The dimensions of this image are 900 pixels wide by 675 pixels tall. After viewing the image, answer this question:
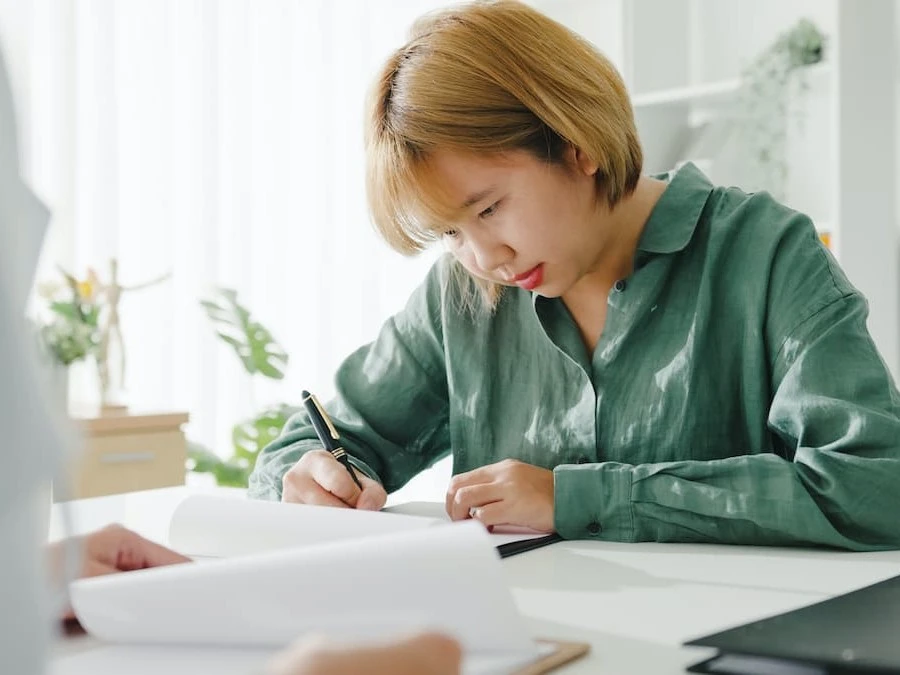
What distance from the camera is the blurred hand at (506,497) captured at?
1.12 m

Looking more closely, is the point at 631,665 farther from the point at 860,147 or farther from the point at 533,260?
the point at 860,147

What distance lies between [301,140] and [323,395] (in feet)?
2.98

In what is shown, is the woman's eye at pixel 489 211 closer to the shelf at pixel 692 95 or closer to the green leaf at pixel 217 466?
the shelf at pixel 692 95

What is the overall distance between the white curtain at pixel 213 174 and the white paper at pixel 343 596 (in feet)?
8.14

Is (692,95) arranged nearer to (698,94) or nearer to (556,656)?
(698,94)

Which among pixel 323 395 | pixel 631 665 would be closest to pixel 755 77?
pixel 323 395

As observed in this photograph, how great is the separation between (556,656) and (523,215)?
2.33ft

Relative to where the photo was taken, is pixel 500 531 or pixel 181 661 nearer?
pixel 181 661

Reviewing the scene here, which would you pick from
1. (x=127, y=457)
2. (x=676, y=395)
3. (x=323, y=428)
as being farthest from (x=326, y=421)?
(x=127, y=457)

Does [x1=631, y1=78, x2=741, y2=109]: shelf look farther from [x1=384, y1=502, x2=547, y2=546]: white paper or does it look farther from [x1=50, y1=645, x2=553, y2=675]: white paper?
[x1=50, y1=645, x2=553, y2=675]: white paper

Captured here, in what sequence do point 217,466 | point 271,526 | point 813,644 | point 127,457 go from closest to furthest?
1. point 813,644
2. point 271,526
3. point 127,457
4. point 217,466

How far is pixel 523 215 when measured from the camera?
1.27 metres

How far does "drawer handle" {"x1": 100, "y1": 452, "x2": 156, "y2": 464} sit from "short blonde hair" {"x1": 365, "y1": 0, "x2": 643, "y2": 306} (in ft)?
6.17

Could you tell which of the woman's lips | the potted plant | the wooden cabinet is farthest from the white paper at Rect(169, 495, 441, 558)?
the potted plant
